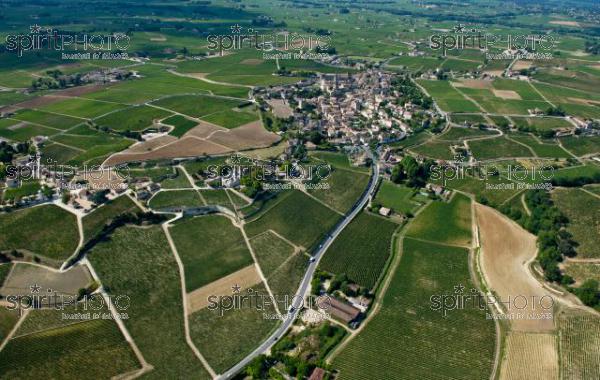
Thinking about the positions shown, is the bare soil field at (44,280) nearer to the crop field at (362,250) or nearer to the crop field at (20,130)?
the crop field at (362,250)

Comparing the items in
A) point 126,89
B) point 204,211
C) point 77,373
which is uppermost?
point 126,89

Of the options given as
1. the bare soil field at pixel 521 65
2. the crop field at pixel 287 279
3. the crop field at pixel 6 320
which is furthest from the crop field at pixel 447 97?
the crop field at pixel 6 320

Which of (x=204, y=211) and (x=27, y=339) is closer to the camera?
(x=27, y=339)

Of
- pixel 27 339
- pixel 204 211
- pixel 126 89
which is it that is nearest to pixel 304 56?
pixel 126 89

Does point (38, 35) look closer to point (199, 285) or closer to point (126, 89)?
point (126, 89)

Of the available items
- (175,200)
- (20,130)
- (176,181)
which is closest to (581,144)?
(176,181)

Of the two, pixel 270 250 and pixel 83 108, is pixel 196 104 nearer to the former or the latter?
pixel 83 108

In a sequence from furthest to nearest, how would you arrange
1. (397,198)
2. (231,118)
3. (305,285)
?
(231,118), (397,198), (305,285)
